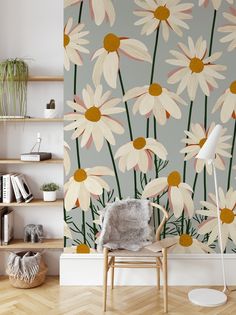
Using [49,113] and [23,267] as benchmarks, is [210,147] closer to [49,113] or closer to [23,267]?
[49,113]

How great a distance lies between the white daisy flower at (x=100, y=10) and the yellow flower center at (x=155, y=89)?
613 millimetres

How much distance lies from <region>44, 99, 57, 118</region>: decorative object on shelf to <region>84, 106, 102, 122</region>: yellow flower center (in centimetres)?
30

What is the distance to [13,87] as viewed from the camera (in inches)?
136

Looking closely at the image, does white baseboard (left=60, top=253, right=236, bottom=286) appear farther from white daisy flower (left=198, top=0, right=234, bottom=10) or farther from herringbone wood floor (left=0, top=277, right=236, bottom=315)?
white daisy flower (left=198, top=0, right=234, bottom=10)

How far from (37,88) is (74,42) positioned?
1.79 feet

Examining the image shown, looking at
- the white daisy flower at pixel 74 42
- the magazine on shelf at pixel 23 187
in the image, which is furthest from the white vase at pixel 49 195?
the white daisy flower at pixel 74 42

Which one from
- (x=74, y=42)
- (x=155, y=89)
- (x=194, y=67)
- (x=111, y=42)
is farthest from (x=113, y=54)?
(x=194, y=67)

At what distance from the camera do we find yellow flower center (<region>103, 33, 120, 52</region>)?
3.33m

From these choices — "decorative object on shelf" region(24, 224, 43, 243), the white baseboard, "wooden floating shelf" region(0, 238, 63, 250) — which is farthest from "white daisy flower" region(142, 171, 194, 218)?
"decorative object on shelf" region(24, 224, 43, 243)

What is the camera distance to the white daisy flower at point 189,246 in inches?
135

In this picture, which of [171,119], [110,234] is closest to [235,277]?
[110,234]

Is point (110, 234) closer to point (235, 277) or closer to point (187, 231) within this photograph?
point (187, 231)

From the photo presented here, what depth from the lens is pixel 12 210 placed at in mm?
3639

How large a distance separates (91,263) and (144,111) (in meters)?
1.35
